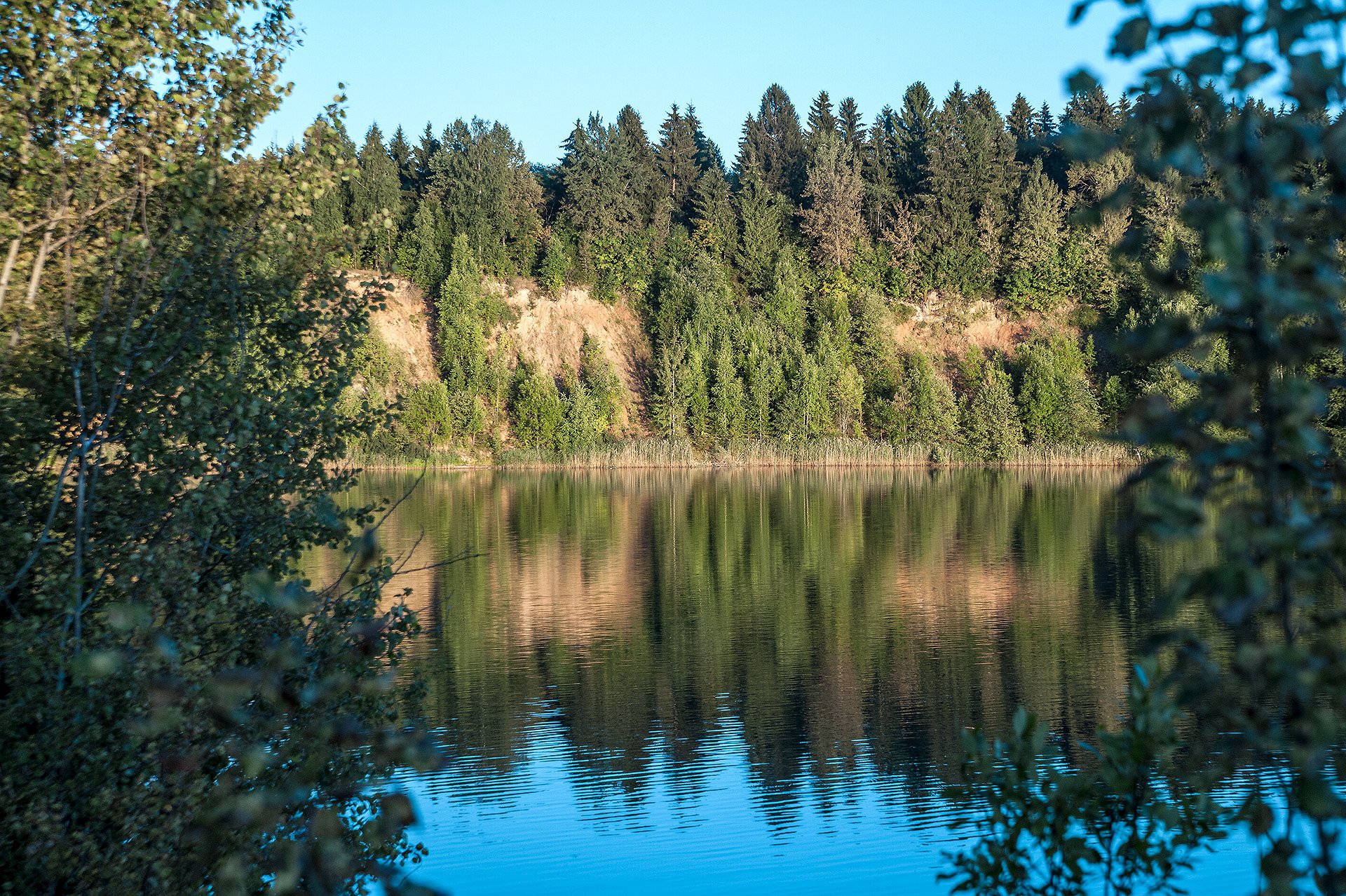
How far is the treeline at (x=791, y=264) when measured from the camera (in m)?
61.7

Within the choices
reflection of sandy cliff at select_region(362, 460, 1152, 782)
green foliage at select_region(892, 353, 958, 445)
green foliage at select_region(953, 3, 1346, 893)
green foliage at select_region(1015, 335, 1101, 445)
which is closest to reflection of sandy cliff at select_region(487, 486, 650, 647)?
reflection of sandy cliff at select_region(362, 460, 1152, 782)

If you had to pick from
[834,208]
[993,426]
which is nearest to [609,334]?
[834,208]

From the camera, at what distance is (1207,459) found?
2.09 metres

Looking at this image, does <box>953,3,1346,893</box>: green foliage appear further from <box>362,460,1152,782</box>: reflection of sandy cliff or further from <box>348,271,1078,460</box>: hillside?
<box>348,271,1078,460</box>: hillside

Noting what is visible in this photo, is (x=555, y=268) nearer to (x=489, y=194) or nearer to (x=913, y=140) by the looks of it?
(x=489, y=194)

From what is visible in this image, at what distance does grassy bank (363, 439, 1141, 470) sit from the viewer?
59.9m

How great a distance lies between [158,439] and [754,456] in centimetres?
5424

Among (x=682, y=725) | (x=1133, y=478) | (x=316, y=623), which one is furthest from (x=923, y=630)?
(x=1133, y=478)

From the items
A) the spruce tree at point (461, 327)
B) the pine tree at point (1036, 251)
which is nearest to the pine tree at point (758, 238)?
the pine tree at point (1036, 251)

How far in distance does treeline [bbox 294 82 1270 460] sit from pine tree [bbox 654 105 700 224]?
0.51ft

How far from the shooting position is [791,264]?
232ft

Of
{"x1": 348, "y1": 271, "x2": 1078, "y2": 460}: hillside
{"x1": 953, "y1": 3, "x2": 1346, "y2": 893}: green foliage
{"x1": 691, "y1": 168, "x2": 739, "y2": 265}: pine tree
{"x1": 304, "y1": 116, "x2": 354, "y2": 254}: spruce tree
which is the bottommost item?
{"x1": 953, "y1": 3, "x2": 1346, "y2": 893}: green foliage

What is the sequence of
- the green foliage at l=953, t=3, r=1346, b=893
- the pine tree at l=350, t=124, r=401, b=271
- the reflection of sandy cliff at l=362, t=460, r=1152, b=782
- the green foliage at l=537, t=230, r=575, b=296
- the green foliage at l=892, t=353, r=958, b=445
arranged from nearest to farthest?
the green foliage at l=953, t=3, r=1346, b=893, the reflection of sandy cliff at l=362, t=460, r=1152, b=782, the green foliage at l=892, t=353, r=958, b=445, the pine tree at l=350, t=124, r=401, b=271, the green foliage at l=537, t=230, r=575, b=296

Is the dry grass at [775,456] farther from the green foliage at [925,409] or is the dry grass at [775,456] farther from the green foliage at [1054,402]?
the green foliage at [1054,402]
